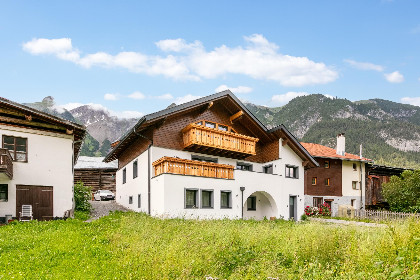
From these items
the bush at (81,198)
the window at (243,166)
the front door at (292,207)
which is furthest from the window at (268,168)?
the bush at (81,198)

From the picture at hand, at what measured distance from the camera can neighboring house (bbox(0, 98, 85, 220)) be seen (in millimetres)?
19297

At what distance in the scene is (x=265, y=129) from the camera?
29.2 m

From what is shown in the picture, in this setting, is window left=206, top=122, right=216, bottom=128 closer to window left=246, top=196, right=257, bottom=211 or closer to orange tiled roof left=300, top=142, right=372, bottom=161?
window left=246, top=196, right=257, bottom=211

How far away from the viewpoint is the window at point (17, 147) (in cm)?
1947

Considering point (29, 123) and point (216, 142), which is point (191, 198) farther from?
point (29, 123)

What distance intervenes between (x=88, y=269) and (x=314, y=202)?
33983 millimetres

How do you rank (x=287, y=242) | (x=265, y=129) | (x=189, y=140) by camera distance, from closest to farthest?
(x=287, y=242)
(x=189, y=140)
(x=265, y=129)

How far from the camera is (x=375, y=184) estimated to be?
143 ft

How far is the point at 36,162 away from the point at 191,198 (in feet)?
31.9

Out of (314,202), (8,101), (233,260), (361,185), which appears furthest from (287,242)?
(361,185)

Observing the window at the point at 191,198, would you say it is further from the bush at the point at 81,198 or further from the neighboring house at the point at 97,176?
the neighboring house at the point at 97,176

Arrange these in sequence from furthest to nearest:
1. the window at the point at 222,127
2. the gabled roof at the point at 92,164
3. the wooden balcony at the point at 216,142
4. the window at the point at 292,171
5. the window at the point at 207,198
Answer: the gabled roof at the point at 92,164, the window at the point at 292,171, the window at the point at 222,127, the wooden balcony at the point at 216,142, the window at the point at 207,198

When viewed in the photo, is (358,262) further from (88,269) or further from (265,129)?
(265,129)

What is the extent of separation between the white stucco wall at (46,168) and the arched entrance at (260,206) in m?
13.9
